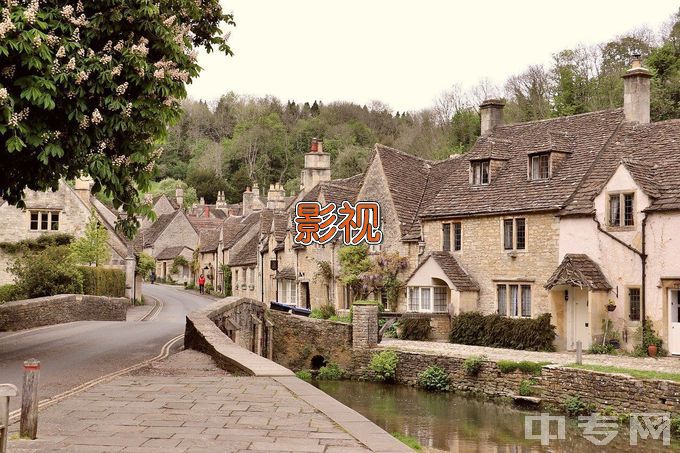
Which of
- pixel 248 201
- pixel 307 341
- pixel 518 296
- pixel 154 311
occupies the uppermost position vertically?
pixel 248 201

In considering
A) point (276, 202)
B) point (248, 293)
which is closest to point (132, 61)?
point (248, 293)

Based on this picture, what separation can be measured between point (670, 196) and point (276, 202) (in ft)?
145

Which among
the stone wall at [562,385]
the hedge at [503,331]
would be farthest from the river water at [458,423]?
the hedge at [503,331]

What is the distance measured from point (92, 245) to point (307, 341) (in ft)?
58.3

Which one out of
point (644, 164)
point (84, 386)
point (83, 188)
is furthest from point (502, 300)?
point (83, 188)

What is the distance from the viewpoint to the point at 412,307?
39.2 metres

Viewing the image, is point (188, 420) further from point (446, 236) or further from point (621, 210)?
point (446, 236)

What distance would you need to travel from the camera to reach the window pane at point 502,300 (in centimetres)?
3644

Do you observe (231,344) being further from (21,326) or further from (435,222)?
(435,222)

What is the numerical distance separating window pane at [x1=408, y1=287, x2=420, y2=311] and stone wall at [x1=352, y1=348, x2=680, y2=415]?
5339 mm

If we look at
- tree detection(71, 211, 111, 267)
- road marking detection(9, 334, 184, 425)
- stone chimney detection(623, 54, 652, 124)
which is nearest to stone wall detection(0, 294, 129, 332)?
tree detection(71, 211, 111, 267)

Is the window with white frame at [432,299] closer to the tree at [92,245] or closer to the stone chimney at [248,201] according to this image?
the tree at [92,245]

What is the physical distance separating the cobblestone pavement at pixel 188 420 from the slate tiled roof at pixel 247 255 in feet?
159

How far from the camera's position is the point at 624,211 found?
104 feet
